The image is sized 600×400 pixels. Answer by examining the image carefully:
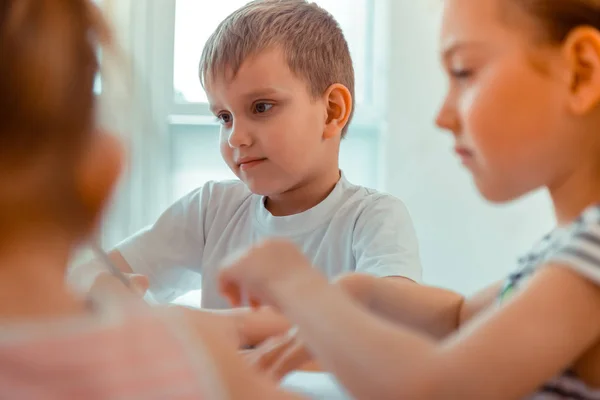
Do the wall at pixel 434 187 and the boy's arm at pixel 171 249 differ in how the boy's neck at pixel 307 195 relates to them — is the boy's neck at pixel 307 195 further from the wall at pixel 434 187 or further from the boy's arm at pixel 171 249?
the wall at pixel 434 187

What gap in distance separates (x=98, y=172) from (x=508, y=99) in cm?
33

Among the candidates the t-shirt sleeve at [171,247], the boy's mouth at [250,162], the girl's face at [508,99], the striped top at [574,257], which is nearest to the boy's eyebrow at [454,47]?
the girl's face at [508,99]

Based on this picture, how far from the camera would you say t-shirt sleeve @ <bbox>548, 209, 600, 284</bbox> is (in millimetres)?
503

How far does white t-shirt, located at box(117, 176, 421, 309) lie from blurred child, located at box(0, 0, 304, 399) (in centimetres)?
69

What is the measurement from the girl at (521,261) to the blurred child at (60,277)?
97 millimetres

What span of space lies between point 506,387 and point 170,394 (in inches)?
8.7

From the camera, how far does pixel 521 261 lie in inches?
26.6

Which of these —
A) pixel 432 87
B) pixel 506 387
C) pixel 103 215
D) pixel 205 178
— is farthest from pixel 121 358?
pixel 432 87

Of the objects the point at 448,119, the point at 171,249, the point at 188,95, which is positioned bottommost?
the point at 171,249

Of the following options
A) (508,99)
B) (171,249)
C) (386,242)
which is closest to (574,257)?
(508,99)

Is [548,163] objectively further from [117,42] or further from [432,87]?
[432,87]

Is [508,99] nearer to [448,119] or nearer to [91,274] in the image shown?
[448,119]

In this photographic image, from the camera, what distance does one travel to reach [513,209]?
1893 millimetres

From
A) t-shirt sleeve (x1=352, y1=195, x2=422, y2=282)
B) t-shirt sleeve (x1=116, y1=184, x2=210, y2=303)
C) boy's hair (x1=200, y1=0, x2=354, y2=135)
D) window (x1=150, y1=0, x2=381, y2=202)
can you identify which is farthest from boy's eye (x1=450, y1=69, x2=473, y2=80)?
window (x1=150, y1=0, x2=381, y2=202)
